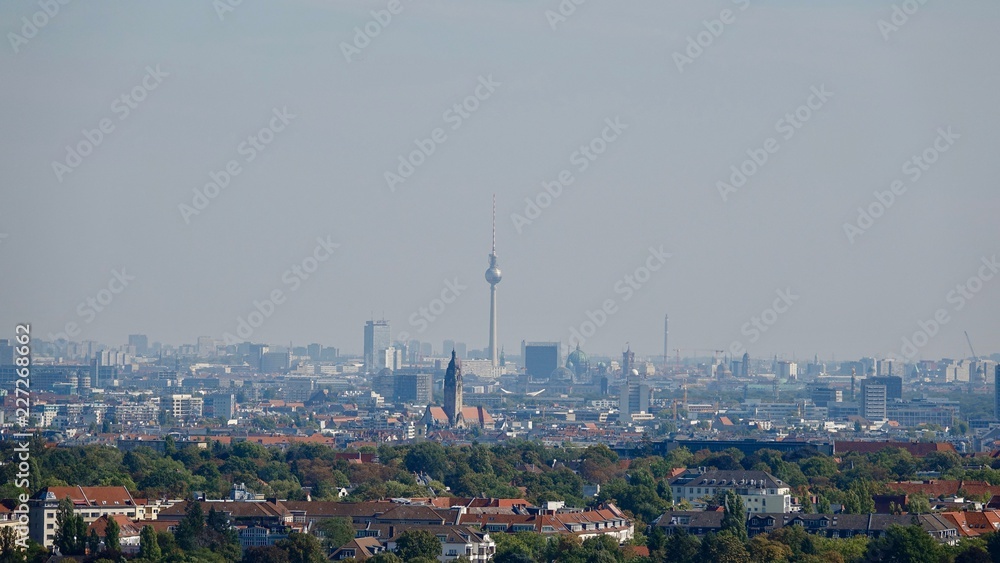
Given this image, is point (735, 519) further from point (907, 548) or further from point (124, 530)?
point (124, 530)

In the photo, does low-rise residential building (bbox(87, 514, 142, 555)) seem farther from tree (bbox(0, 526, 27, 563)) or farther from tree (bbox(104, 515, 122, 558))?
tree (bbox(0, 526, 27, 563))

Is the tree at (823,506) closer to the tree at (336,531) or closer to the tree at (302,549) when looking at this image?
the tree at (336,531)

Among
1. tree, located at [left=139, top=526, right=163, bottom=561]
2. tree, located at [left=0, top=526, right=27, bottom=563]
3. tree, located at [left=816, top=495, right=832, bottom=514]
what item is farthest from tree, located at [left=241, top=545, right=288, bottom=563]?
tree, located at [left=816, top=495, right=832, bottom=514]

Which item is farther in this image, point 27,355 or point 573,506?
point 573,506

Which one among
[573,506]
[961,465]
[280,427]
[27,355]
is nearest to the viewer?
[27,355]

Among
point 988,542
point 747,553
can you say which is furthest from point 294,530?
point 988,542

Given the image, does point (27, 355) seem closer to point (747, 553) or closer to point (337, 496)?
point (747, 553)

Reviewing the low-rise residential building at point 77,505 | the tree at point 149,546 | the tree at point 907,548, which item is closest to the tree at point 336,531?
the tree at point 149,546
